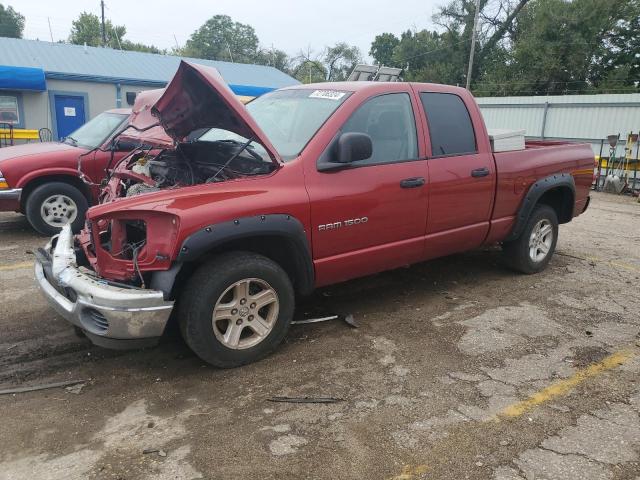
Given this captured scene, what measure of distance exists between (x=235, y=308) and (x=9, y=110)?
59.6ft

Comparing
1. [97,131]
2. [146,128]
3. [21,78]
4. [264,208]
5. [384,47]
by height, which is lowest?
[264,208]

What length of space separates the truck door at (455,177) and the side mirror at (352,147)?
913 millimetres

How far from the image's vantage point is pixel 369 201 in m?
3.93

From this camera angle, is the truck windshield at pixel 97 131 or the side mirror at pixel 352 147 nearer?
the side mirror at pixel 352 147

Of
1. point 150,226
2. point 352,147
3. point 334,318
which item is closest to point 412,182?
point 352,147

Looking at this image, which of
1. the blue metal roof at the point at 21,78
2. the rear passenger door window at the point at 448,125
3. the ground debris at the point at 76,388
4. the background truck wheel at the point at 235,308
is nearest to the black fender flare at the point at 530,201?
→ the rear passenger door window at the point at 448,125

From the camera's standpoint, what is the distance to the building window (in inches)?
695

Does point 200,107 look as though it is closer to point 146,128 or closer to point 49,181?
point 146,128

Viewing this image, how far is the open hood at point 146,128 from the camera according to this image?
4.04 m

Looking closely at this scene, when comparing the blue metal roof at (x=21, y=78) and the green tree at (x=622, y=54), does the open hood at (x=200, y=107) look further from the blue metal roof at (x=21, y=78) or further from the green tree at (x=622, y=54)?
the green tree at (x=622, y=54)

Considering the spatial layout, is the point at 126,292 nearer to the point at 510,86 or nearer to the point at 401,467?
the point at 401,467

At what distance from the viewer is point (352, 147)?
361cm

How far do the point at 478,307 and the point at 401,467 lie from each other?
247cm

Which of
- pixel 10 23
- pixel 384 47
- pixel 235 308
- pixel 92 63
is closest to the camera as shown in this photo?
pixel 235 308
